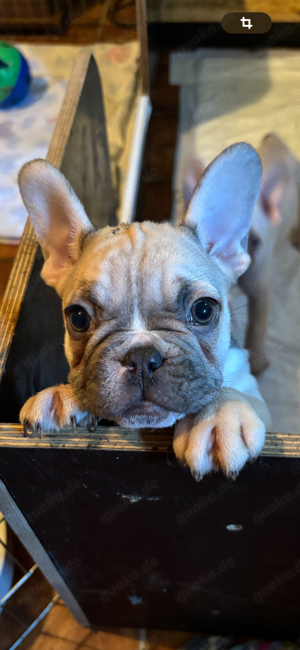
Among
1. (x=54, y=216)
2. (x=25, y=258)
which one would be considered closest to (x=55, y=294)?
(x=25, y=258)

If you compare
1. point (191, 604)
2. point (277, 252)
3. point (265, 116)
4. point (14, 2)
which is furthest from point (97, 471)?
point (14, 2)

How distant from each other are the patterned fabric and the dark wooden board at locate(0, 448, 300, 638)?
9.76ft

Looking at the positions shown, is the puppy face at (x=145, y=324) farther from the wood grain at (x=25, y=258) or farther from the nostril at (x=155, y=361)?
the wood grain at (x=25, y=258)

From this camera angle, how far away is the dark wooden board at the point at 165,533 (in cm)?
156

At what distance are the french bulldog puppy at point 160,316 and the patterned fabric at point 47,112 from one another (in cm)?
240

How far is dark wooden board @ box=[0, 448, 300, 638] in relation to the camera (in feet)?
5.11

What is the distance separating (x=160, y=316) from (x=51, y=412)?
20.3 inches

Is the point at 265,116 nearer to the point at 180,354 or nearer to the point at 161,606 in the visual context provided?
the point at 180,354

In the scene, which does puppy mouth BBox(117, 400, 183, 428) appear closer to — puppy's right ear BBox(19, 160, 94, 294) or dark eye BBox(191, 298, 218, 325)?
dark eye BBox(191, 298, 218, 325)

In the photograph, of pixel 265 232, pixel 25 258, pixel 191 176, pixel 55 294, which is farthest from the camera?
pixel 191 176

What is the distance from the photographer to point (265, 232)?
290 centimetres

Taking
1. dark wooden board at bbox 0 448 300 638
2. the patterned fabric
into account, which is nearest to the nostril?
dark wooden board at bbox 0 448 300 638

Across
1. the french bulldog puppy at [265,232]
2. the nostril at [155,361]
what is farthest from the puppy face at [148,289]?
the french bulldog puppy at [265,232]

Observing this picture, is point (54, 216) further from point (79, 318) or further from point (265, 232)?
point (265, 232)
